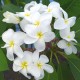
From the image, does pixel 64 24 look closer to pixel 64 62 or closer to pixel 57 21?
pixel 57 21

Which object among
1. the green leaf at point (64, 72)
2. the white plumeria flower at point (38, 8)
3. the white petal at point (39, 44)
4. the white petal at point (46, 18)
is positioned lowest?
the green leaf at point (64, 72)

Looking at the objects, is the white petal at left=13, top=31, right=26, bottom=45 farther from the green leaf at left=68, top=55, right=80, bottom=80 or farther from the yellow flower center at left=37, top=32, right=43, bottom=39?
the green leaf at left=68, top=55, right=80, bottom=80

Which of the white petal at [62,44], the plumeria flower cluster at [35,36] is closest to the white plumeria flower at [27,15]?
the plumeria flower cluster at [35,36]

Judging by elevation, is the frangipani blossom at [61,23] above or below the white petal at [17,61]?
above

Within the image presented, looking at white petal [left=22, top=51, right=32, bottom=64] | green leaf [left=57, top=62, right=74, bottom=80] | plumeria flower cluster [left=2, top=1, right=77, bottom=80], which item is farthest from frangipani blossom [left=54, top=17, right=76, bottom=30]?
green leaf [left=57, top=62, right=74, bottom=80]

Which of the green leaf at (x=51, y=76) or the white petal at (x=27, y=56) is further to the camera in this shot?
the green leaf at (x=51, y=76)

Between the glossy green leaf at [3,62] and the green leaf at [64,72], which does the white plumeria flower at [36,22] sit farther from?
the green leaf at [64,72]

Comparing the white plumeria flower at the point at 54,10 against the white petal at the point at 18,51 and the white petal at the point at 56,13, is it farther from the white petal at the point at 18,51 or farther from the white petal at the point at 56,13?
the white petal at the point at 18,51

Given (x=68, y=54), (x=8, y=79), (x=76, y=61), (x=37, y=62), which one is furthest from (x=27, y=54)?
(x=8, y=79)
